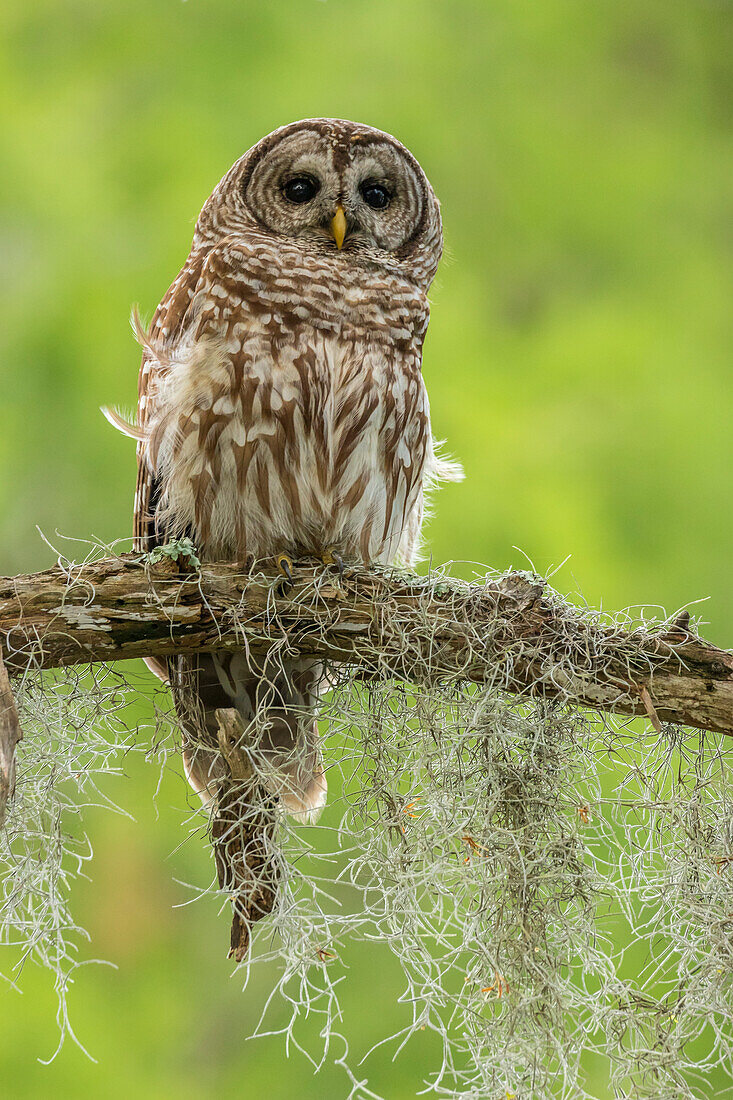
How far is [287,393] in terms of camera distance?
1992 mm

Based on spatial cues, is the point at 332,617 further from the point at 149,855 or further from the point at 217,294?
the point at 149,855

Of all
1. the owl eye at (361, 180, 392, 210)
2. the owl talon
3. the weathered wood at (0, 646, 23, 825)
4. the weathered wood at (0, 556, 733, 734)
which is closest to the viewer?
the weathered wood at (0, 646, 23, 825)

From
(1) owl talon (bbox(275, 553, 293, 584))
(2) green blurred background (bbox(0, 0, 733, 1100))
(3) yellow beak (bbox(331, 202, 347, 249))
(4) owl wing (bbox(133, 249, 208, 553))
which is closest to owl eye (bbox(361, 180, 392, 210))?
(3) yellow beak (bbox(331, 202, 347, 249))

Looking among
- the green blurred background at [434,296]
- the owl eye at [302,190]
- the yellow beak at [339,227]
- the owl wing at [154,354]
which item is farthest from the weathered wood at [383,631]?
the green blurred background at [434,296]

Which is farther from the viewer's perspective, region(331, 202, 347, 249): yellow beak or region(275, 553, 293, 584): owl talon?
region(331, 202, 347, 249): yellow beak

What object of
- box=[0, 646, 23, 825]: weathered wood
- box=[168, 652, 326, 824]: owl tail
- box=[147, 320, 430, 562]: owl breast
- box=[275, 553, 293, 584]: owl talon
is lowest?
box=[168, 652, 326, 824]: owl tail

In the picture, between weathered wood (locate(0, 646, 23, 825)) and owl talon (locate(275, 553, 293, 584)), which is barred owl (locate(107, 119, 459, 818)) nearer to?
owl talon (locate(275, 553, 293, 584))

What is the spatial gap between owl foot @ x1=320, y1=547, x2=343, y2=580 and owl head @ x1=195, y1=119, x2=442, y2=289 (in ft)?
1.78

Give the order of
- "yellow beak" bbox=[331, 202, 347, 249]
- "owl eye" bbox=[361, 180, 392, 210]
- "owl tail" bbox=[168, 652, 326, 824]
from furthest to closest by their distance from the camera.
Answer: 1. "owl eye" bbox=[361, 180, 392, 210]
2. "yellow beak" bbox=[331, 202, 347, 249]
3. "owl tail" bbox=[168, 652, 326, 824]

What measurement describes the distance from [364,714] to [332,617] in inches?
7.5

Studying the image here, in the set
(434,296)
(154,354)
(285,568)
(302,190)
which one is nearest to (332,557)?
(285,568)

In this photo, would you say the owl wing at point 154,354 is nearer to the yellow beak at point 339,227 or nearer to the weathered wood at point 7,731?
the yellow beak at point 339,227

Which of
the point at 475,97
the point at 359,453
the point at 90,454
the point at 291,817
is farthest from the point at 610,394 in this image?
the point at 291,817

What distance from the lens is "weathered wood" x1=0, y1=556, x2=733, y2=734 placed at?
1.70 metres
